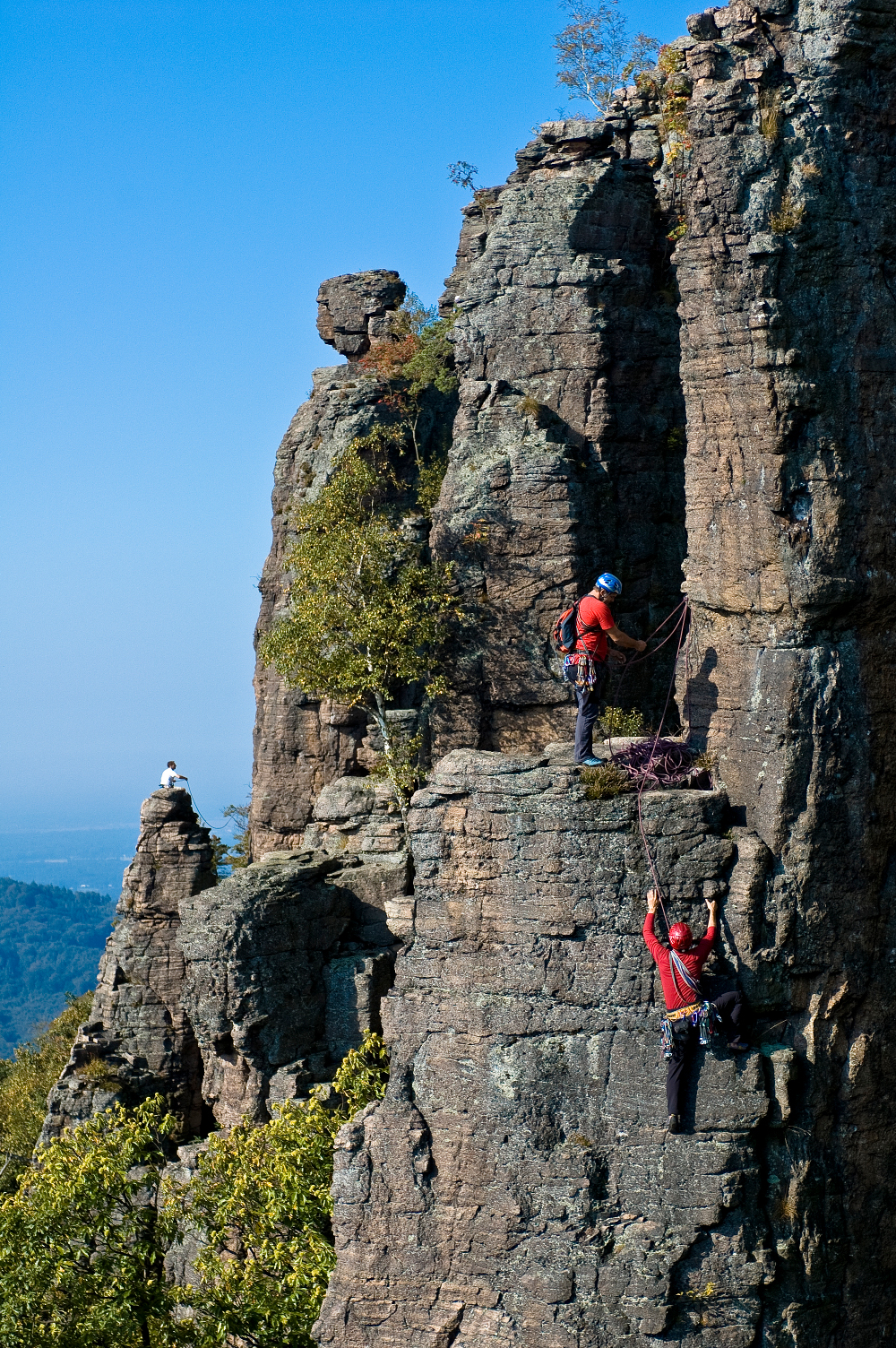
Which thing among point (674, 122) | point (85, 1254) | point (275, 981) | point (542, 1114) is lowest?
point (85, 1254)

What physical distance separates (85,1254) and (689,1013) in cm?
1451

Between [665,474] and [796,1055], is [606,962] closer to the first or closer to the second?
[796,1055]

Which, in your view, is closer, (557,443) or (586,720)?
(586,720)

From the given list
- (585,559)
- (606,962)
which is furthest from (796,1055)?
(585,559)

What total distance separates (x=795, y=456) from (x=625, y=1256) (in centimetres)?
1414

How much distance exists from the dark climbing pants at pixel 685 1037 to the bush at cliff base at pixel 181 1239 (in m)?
8.30

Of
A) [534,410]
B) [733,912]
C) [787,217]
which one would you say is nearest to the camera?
[733,912]

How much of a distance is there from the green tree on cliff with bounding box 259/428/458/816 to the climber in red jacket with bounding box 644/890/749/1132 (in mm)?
13295

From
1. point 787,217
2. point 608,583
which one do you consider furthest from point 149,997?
point 787,217

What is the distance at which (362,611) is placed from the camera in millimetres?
38906

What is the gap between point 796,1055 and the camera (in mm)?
26062

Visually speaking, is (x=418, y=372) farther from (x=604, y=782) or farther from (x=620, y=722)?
(x=604, y=782)

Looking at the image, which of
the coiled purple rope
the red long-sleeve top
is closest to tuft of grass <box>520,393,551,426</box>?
the coiled purple rope

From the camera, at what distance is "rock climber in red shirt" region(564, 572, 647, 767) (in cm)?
2775
